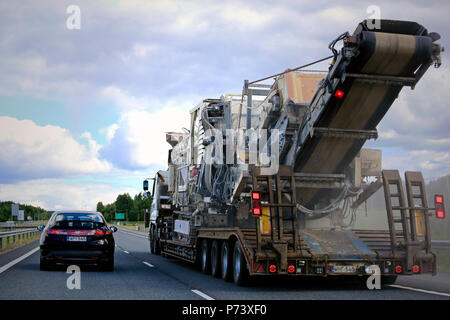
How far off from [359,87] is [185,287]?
16.8 ft

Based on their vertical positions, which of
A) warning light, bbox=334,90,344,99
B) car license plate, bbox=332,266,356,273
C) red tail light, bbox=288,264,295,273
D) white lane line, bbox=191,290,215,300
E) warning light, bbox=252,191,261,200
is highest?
warning light, bbox=334,90,344,99

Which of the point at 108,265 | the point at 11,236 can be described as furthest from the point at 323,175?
the point at 11,236

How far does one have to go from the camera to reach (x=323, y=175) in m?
12.9

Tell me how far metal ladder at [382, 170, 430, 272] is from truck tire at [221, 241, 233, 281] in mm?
3509

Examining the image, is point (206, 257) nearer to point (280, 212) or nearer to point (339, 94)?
point (280, 212)

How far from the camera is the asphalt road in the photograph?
10.8 metres

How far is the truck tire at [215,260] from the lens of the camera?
47.8 ft

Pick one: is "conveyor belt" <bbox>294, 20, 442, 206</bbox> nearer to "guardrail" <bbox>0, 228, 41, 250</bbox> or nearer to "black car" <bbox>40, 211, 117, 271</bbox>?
"black car" <bbox>40, 211, 117, 271</bbox>

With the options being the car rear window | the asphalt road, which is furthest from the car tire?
the car rear window

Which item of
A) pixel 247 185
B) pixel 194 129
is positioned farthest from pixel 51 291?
pixel 194 129

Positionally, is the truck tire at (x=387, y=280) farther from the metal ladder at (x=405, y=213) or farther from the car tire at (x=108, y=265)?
the car tire at (x=108, y=265)

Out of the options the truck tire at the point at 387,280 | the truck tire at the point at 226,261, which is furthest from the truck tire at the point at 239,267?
the truck tire at the point at 387,280

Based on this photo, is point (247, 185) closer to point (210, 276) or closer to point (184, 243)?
point (210, 276)
